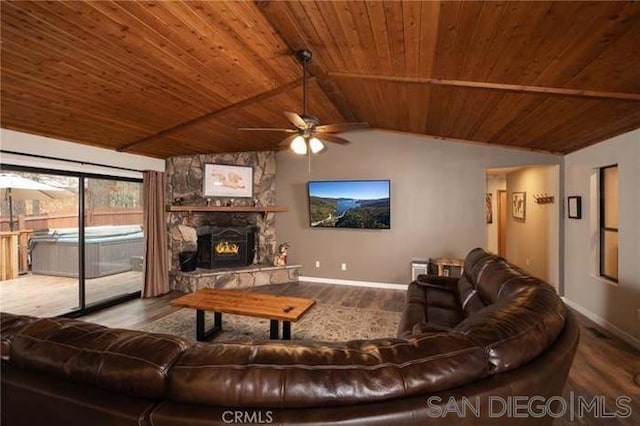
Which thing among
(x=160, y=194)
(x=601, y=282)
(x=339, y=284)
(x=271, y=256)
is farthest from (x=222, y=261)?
(x=601, y=282)

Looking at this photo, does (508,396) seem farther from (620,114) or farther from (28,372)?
(620,114)

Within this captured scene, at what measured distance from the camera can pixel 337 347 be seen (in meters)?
1.12

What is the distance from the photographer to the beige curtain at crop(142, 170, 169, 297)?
16.3ft

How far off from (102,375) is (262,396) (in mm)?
555

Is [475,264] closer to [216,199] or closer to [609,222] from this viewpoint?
[609,222]

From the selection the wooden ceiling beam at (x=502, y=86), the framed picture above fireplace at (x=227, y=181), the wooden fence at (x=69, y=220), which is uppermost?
the wooden ceiling beam at (x=502, y=86)

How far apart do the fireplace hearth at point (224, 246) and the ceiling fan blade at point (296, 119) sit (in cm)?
357

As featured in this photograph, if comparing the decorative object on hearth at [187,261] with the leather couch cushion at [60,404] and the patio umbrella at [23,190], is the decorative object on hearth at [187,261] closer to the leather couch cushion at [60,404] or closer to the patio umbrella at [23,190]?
the patio umbrella at [23,190]

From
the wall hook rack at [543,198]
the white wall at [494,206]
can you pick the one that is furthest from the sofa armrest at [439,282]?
the white wall at [494,206]

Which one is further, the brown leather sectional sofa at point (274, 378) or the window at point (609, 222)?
the window at point (609, 222)

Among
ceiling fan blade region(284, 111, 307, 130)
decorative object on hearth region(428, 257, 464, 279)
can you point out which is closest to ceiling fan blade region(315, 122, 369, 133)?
ceiling fan blade region(284, 111, 307, 130)

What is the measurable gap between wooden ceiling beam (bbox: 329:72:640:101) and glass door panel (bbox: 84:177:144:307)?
385 centimetres

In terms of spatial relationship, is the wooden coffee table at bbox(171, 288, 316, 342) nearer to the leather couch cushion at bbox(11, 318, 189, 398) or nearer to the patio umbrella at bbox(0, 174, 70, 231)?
the leather couch cushion at bbox(11, 318, 189, 398)

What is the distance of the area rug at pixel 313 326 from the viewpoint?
138 inches
